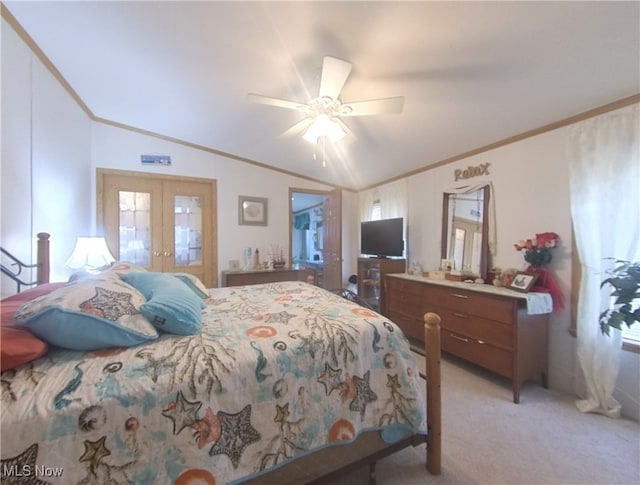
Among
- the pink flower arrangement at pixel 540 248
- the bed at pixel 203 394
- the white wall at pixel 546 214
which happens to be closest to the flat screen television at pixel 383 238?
the white wall at pixel 546 214

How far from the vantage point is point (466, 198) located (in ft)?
9.91

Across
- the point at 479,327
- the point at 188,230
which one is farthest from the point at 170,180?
the point at 479,327

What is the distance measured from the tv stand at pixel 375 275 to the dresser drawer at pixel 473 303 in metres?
0.99

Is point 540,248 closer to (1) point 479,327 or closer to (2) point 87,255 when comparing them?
(1) point 479,327

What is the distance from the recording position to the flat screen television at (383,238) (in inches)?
147

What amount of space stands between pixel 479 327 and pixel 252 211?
3.34 meters

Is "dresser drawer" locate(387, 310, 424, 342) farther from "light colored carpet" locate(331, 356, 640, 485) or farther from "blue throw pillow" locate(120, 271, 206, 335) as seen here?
"blue throw pillow" locate(120, 271, 206, 335)

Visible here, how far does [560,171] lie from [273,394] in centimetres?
279

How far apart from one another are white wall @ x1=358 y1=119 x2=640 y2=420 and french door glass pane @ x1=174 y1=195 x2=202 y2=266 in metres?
3.60

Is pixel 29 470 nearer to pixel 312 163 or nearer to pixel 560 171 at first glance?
pixel 560 171

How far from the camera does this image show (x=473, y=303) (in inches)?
93.5

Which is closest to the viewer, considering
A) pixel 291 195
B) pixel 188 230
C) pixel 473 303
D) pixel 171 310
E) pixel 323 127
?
A: pixel 171 310

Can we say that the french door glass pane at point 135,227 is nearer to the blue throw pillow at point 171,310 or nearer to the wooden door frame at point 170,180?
the wooden door frame at point 170,180

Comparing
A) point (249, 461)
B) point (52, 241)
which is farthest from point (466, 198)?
point (52, 241)
